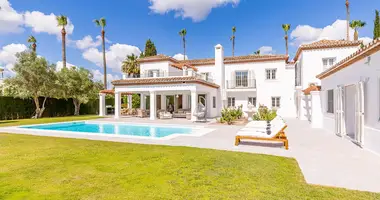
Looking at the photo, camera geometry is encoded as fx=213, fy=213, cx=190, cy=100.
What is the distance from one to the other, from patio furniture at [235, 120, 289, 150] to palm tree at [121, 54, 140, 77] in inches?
1385

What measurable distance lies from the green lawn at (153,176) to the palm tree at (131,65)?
34.9 metres

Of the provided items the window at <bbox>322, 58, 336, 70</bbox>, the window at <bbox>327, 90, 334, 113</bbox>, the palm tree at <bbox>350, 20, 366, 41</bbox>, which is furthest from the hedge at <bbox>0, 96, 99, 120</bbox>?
the palm tree at <bbox>350, 20, 366, 41</bbox>

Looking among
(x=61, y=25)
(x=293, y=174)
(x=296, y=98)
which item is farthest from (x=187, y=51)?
(x=293, y=174)

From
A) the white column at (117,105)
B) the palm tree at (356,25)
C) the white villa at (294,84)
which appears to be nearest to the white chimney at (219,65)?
the white villa at (294,84)

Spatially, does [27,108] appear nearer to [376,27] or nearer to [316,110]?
A: [316,110]

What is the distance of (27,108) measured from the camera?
25.2 m

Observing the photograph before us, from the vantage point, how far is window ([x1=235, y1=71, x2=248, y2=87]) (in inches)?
1075

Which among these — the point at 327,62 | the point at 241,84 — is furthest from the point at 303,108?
the point at 241,84

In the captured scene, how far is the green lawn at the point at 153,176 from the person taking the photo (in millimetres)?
4223

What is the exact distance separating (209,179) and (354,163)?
185 inches

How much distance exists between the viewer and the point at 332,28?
242 ft

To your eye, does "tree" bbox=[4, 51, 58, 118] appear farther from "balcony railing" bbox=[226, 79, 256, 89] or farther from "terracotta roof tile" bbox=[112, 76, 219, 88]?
"balcony railing" bbox=[226, 79, 256, 89]

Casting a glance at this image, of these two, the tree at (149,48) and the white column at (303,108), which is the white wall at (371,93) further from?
the tree at (149,48)

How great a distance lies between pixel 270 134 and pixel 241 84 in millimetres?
19361
